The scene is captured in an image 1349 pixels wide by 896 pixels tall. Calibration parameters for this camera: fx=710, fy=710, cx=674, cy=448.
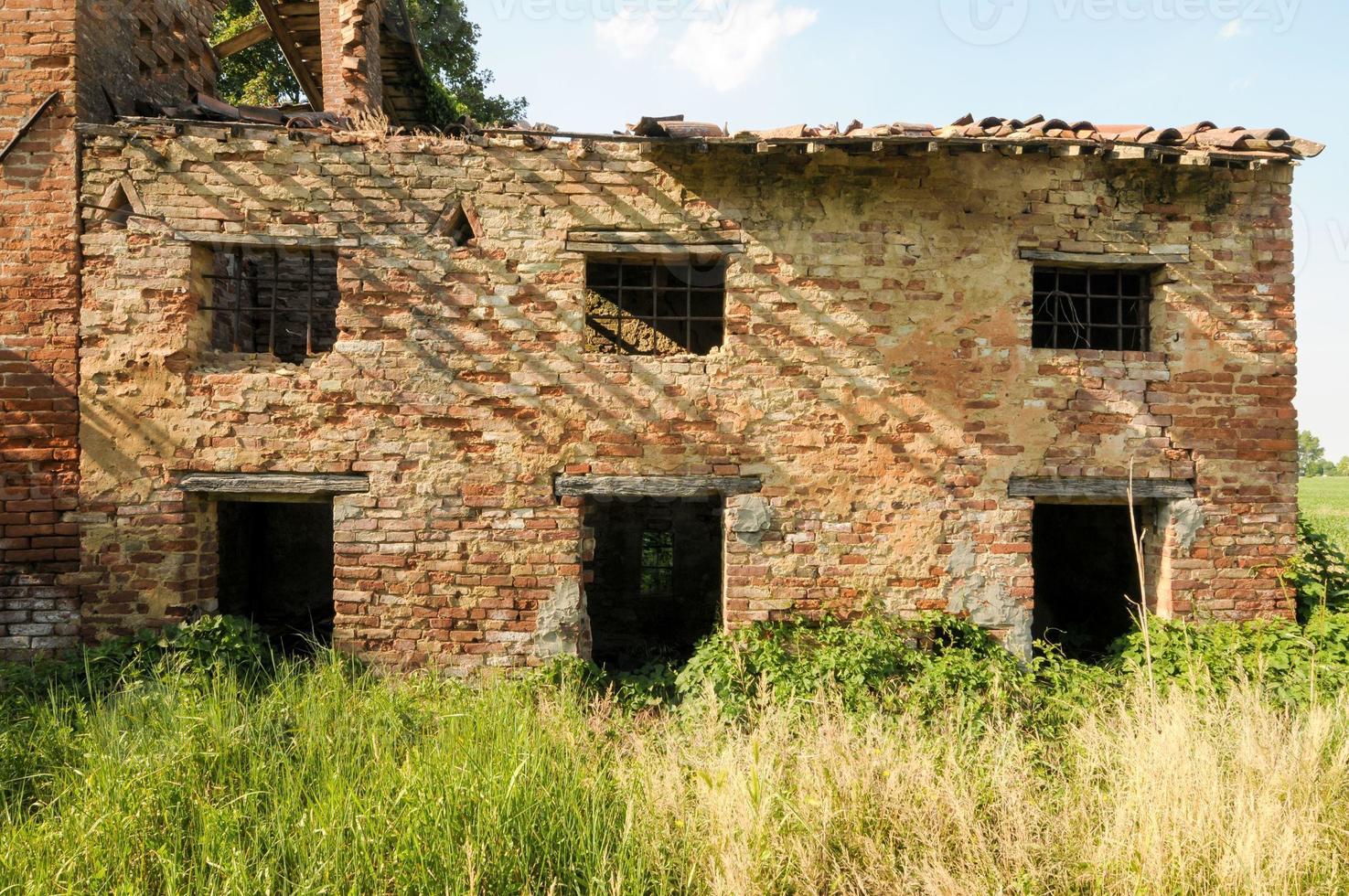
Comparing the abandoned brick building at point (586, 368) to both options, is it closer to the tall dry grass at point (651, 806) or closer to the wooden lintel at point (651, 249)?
the wooden lintel at point (651, 249)

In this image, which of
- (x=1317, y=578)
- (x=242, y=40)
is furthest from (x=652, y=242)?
(x=242, y=40)

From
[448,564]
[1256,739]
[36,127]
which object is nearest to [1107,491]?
[1256,739]

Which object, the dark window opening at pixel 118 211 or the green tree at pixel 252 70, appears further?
the green tree at pixel 252 70

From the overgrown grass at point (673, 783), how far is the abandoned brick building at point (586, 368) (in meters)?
0.75

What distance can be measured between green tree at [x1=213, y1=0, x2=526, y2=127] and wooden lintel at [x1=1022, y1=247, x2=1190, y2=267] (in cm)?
1158

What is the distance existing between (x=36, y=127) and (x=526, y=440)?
4.45m

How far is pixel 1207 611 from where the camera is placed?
18.9 feet

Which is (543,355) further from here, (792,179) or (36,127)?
(36,127)

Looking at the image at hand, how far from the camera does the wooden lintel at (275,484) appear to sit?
5.58m

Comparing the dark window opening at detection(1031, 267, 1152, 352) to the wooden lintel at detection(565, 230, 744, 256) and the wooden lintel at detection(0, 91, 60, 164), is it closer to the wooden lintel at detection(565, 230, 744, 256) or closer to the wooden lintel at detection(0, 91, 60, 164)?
the wooden lintel at detection(565, 230, 744, 256)

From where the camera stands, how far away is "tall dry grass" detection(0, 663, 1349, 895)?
3.10 metres

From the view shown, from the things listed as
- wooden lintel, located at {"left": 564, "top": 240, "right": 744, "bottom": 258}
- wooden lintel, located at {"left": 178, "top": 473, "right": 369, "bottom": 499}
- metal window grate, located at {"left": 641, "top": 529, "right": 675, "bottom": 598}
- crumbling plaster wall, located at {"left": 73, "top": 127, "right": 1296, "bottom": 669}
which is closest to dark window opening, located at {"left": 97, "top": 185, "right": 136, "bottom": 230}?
crumbling plaster wall, located at {"left": 73, "top": 127, "right": 1296, "bottom": 669}

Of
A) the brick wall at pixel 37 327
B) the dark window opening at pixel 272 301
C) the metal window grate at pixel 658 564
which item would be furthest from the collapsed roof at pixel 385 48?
the metal window grate at pixel 658 564

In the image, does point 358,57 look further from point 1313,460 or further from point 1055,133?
point 1313,460
